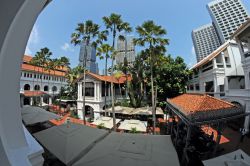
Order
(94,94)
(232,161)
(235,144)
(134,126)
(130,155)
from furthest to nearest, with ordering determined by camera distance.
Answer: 1. (94,94)
2. (134,126)
3. (235,144)
4. (232,161)
5. (130,155)

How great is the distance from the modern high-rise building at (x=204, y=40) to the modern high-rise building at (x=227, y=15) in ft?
76.7

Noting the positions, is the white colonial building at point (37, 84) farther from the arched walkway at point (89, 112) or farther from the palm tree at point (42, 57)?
the arched walkway at point (89, 112)

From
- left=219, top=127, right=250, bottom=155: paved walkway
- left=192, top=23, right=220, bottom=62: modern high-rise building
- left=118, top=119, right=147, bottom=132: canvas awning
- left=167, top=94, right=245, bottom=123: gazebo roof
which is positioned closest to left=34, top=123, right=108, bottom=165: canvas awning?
left=167, top=94, right=245, bottom=123: gazebo roof

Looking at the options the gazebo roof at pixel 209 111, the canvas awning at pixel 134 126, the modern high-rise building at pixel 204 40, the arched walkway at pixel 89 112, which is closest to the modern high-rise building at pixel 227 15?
the modern high-rise building at pixel 204 40

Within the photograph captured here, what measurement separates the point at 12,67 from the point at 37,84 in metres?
44.6

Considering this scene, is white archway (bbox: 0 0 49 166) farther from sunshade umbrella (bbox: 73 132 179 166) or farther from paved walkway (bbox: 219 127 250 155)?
paved walkway (bbox: 219 127 250 155)

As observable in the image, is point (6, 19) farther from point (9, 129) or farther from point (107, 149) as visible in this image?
point (107, 149)

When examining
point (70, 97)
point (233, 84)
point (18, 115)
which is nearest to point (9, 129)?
point (18, 115)

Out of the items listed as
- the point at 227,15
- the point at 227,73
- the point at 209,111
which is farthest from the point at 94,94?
the point at 227,15

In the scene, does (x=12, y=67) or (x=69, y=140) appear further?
(x=69, y=140)

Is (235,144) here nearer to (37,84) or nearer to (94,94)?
(94,94)

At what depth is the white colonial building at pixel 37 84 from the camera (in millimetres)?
36156

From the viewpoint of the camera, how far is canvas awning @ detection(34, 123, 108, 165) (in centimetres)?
579

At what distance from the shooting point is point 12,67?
65.6 inches
